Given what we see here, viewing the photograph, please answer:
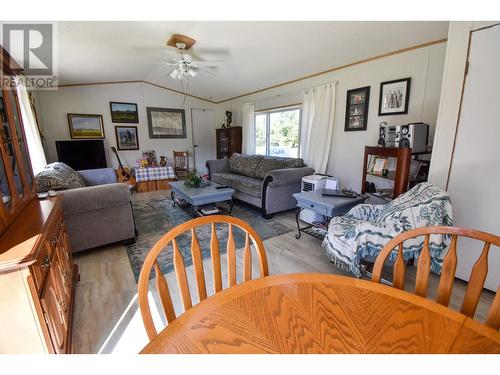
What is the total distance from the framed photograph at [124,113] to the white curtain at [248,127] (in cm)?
261

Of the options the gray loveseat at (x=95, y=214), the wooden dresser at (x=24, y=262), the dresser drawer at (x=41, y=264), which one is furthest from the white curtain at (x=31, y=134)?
the dresser drawer at (x=41, y=264)

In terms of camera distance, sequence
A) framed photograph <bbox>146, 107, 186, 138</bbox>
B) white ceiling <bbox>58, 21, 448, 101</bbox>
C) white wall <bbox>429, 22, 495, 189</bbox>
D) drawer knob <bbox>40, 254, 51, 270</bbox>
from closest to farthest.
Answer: drawer knob <bbox>40, 254, 51, 270</bbox>
white wall <bbox>429, 22, 495, 189</bbox>
white ceiling <bbox>58, 21, 448, 101</bbox>
framed photograph <bbox>146, 107, 186, 138</bbox>

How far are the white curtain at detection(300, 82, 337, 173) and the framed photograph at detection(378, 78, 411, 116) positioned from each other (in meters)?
0.70

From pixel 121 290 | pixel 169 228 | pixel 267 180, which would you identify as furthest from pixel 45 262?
pixel 267 180

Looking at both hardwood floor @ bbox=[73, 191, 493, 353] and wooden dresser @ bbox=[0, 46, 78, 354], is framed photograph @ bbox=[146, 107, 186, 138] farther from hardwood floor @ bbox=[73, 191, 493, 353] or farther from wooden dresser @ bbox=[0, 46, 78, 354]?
wooden dresser @ bbox=[0, 46, 78, 354]

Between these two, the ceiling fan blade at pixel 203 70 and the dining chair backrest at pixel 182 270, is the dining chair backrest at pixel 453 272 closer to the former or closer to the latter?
the dining chair backrest at pixel 182 270

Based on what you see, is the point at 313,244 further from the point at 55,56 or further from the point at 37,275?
the point at 55,56

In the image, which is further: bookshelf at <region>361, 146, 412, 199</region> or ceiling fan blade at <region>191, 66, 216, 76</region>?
ceiling fan blade at <region>191, 66, 216, 76</region>

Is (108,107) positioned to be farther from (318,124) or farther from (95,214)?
(318,124)

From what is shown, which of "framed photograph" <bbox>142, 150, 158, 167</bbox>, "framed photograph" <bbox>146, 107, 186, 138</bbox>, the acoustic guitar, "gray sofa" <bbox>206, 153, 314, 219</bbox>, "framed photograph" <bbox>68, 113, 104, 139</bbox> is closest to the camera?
"gray sofa" <bbox>206, 153, 314, 219</bbox>

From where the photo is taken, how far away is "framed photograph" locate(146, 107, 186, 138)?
5.79 metres

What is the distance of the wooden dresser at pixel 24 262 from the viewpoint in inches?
35.6

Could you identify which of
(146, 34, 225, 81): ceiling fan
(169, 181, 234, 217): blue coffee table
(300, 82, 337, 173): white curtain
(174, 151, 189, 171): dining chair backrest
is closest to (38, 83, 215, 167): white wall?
(174, 151, 189, 171): dining chair backrest
